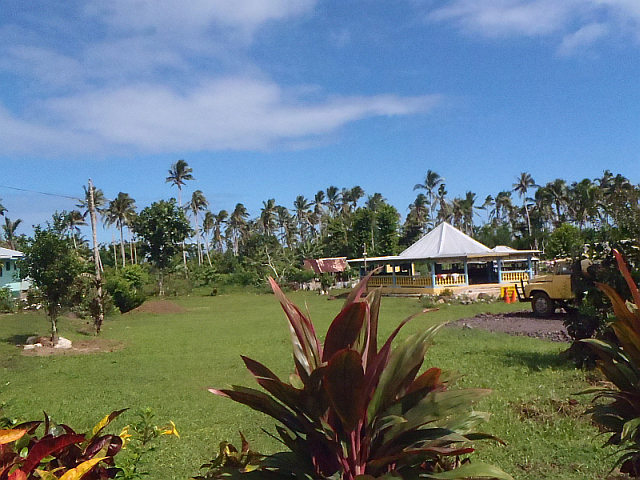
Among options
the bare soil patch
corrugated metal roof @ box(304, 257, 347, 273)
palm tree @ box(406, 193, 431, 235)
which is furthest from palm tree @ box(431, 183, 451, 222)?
the bare soil patch

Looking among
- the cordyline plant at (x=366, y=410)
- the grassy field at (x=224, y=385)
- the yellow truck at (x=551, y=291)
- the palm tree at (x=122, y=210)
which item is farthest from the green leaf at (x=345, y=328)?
the palm tree at (x=122, y=210)

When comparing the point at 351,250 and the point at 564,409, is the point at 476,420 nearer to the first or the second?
the point at 564,409

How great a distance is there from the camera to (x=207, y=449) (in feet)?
18.4

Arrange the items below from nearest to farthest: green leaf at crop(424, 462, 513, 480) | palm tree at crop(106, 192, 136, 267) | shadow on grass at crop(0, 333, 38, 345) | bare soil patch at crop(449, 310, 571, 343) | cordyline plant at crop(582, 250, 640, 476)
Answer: green leaf at crop(424, 462, 513, 480), cordyline plant at crop(582, 250, 640, 476), bare soil patch at crop(449, 310, 571, 343), shadow on grass at crop(0, 333, 38, 345), palm tree at crop(106, 192, 136, 267)

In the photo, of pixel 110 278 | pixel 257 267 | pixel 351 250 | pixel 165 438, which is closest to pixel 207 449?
pixel 165 438

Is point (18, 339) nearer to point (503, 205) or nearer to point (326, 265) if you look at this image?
point (326, 265)

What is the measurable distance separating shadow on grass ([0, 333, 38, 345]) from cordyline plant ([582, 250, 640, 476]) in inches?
622

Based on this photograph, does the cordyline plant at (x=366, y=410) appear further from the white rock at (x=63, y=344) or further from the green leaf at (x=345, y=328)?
the white rock at (x=63, y=344)

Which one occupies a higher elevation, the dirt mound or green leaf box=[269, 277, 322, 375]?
green leaf box=[269, 277, 322, 375]

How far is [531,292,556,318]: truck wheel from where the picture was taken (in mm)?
18016

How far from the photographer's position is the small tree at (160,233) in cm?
3919

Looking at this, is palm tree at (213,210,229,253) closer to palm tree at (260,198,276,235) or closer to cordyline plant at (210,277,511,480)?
palm tree at (260,198,276,235)

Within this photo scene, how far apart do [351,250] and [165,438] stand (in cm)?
4690

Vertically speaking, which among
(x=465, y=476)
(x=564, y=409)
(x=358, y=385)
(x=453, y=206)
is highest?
(x=453, y=206)
